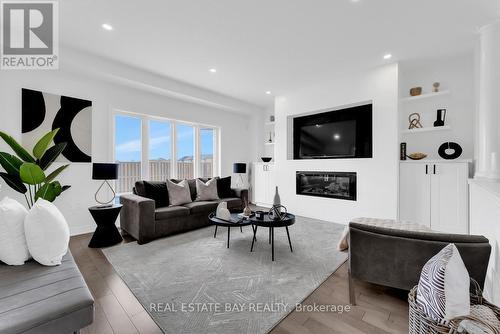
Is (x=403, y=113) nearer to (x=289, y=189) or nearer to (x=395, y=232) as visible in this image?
(x=289, y=189)

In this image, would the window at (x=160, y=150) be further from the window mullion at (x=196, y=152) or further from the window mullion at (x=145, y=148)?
the window mullion at (x=196, y=152)

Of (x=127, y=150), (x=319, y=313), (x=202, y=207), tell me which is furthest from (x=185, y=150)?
(x=319, y=313)

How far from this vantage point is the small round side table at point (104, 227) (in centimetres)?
300

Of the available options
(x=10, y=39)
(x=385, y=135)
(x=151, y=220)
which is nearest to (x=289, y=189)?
(x=385, y=135)

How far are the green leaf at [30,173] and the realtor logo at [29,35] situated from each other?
1.70 meters

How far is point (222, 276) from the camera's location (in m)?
2.18

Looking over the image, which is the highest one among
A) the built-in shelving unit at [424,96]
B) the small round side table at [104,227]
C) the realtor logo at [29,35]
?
the realtor logo at [29,35]

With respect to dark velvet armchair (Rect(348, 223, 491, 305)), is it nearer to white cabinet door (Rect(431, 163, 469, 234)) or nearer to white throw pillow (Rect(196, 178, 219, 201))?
white cabinet door (Rect(431, 163, 469, 234))

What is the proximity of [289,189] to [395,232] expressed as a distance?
3.40 meters

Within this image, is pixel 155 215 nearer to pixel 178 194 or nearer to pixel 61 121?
pixel 178 194

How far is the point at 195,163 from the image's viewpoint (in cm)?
544

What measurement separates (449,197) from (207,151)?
16.0ft

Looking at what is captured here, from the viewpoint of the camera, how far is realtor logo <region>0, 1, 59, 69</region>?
2.32 m

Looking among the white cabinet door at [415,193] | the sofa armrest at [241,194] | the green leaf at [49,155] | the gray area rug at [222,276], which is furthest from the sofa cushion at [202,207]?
the white cabinet door at [415,193]
